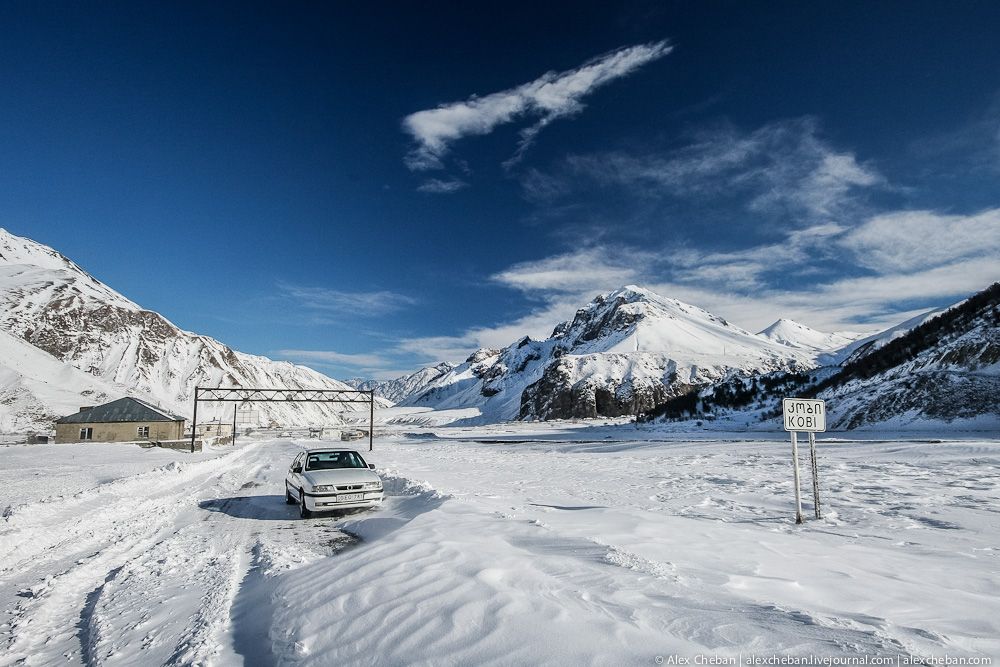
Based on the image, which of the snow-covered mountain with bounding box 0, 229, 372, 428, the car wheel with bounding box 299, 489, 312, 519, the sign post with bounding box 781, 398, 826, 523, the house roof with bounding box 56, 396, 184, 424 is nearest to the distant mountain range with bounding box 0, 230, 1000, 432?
the snow-covered mountain with bounding box 0, 229, 372, 428

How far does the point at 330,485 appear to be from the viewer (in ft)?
36.9

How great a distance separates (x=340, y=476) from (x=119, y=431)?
59010 millimetres

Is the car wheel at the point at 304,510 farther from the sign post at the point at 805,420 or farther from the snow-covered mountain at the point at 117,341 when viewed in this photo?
the snow-covered mountain at the point at 117,341

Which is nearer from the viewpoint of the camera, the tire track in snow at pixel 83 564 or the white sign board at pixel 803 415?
the tire track in snow at pixel 83 564

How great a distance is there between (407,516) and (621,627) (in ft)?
24.6

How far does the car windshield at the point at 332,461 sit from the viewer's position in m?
12.7

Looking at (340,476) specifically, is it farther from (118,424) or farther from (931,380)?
(118,424)

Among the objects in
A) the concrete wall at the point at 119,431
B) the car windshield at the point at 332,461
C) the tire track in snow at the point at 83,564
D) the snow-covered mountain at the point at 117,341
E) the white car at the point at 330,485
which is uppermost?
the snow-covered mountain at the point at 117,341

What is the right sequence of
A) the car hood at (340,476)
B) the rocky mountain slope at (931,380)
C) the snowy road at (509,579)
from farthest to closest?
1. the rocky mountain slope at (931,380)
2. the car hood at (340,476)
3. the snowy road at (509,579)

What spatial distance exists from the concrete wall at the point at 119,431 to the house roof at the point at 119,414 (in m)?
0.49

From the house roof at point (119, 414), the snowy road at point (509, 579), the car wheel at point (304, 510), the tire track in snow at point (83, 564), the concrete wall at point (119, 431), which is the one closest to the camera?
the snowy road at point (509, 579)

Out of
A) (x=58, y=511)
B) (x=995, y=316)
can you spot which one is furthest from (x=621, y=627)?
(x=995, y=316)

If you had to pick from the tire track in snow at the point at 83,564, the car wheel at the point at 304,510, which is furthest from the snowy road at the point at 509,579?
the car wheel at the point at 304,510

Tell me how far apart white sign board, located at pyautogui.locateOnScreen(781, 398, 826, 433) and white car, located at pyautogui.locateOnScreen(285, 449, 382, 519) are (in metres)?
8.67
